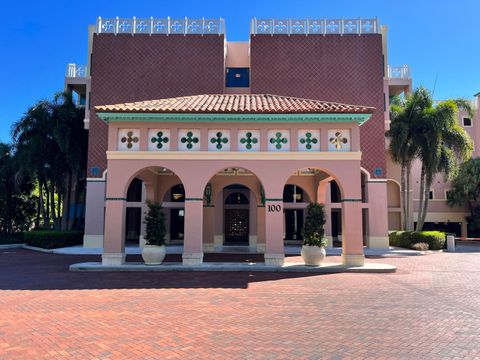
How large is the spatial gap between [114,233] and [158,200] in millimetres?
6851

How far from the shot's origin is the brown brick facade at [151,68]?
2430 cm

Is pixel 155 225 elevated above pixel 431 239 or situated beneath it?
elevated above

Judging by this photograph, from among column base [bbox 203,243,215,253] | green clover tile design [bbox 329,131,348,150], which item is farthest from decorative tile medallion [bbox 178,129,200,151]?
column base [bbox 203,243,215,253]

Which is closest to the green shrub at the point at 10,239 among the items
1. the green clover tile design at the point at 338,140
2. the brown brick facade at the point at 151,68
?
the brown brick facade at the point at 151,68

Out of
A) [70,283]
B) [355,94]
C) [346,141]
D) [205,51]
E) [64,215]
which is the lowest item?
[70,283]

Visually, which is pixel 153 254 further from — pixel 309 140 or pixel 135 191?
pixel 135 191

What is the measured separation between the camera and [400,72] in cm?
2889

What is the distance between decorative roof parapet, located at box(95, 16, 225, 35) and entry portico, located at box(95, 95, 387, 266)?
11.8m

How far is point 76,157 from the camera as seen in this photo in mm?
25250

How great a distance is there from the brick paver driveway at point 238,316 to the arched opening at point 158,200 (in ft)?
28.8

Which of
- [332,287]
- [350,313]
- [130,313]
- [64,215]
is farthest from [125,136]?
[64,215]

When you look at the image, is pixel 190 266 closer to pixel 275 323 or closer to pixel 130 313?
pixel 130 313

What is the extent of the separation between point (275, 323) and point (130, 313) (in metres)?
3.15

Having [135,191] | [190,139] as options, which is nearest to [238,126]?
[190,139]
